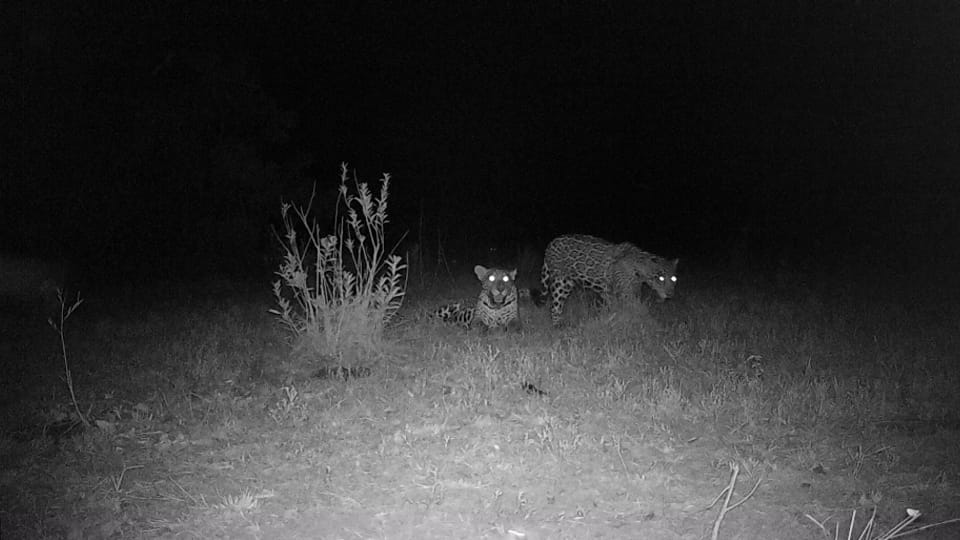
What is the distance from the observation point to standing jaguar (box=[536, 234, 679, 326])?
38.2 feet

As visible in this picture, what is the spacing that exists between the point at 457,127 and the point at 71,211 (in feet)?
42.8

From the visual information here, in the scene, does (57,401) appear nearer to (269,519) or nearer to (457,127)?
(269,519)

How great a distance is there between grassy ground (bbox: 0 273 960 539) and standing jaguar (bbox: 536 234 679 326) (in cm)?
150

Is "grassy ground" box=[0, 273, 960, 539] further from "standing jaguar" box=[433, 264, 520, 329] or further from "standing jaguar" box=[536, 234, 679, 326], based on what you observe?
"standing jaguar" box=[536, 234, 679, 326]

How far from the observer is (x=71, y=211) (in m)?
18.7

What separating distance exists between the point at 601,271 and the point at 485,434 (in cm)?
632

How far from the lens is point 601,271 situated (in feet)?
40.1

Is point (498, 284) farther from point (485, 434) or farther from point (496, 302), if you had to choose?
point (485, 434)

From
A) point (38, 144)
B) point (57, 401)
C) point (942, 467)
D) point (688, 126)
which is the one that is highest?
point (688, 126)

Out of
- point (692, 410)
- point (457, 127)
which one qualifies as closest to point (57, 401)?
point (692, 410)

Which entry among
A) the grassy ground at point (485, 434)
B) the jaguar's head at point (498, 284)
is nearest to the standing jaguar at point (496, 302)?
the jaguar's head at point (498, 284)

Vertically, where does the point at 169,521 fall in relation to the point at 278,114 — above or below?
below

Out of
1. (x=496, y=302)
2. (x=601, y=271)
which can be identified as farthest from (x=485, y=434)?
(x=601, y=271)

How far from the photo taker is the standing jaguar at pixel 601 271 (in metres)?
11.6
